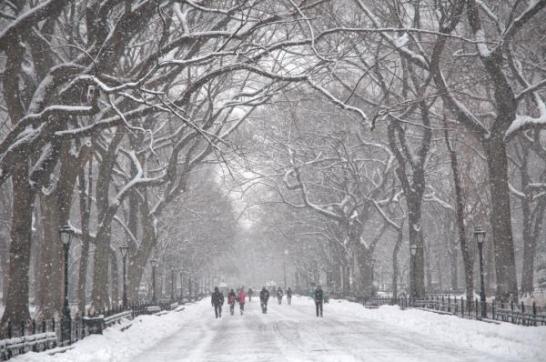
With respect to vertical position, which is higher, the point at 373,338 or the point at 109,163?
the point at 109,163

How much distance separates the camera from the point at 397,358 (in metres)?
13.5

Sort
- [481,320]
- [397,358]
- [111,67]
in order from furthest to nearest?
[481,320] < [111,67] < [397,358]

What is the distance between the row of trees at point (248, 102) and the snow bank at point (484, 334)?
10.2ft

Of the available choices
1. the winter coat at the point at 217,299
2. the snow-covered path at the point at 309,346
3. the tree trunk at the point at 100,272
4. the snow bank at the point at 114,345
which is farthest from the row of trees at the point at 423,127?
the tree trunk at the point at 100,272

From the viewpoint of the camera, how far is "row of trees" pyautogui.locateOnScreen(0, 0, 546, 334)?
15.9 meters

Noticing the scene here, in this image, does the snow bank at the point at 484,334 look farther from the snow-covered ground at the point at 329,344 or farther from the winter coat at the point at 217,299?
the winter coat at the point at 217,299

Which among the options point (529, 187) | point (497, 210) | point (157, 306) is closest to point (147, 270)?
point (157, 306)

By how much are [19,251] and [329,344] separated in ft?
27.0

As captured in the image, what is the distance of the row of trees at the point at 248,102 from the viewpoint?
15867 mm

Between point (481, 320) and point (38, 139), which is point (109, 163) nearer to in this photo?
point (38, 139)

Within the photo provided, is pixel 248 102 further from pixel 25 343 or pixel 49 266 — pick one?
pixel 25 343

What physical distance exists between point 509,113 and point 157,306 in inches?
837

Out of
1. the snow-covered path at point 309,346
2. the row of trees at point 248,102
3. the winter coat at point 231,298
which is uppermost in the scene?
the row of trees at point 248,102

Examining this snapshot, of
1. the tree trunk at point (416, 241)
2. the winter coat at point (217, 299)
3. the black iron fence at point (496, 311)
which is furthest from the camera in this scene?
the winter coat at point (217, 299)
